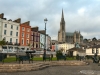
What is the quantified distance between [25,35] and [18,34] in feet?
10.5

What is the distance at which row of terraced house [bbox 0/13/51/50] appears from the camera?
54406 millimetres

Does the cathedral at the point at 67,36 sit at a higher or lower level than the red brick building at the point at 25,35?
higher

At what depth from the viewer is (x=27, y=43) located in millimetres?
62281

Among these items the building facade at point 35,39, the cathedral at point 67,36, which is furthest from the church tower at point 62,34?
the building facade at point 35,39

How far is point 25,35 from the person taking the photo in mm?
60812

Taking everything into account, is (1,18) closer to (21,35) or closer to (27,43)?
(21,35)

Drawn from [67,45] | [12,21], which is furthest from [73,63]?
[67,45]

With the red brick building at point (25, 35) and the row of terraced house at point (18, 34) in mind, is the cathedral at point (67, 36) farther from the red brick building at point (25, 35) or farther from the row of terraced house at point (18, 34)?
the red brick building at point (25, 35)

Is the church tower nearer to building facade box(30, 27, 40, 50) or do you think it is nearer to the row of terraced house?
building facade box(30, 27, 40, 50)

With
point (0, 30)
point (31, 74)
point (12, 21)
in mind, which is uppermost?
point (12, 21)

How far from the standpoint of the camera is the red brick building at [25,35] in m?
59.7

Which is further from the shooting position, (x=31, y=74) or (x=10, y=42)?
(x=10, y=42)

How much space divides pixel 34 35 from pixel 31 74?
2126 inches

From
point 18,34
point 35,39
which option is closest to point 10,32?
point 18,34
